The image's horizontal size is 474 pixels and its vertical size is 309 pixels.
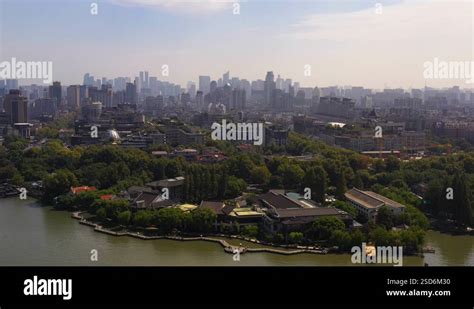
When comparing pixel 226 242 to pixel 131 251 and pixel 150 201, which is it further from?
pixel 150 201

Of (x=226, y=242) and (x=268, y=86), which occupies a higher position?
(x=268, y=86)

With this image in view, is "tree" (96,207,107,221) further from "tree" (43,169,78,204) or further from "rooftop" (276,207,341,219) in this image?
"rooftop" (276,207,341,219)

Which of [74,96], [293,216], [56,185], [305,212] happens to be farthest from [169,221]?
[74,96]

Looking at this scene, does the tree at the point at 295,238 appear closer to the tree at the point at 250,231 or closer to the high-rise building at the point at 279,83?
the tree at the point at 250,231

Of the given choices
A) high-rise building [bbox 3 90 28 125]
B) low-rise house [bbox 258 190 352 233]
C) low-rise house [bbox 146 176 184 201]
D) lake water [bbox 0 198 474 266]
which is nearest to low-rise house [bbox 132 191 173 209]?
low-rise house [bbox 146 176 184 201]

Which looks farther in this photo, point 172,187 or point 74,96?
point 74,96

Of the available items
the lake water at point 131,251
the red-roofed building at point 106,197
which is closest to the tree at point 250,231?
the lake water at point 131,251

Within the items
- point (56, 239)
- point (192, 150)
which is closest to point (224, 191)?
point (56, 239)
